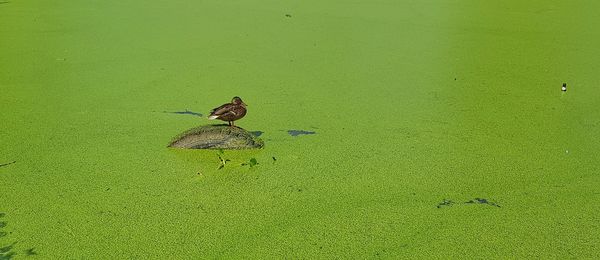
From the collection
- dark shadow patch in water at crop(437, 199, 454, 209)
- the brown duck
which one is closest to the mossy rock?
the brown duck

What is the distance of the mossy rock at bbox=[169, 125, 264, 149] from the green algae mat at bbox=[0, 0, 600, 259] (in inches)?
1.6

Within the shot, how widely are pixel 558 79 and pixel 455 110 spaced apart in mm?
643

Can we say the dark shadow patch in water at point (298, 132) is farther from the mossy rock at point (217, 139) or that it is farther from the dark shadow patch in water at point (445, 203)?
the dark shadow patch in water at point (445, 203)

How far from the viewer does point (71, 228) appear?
1451 millimetres

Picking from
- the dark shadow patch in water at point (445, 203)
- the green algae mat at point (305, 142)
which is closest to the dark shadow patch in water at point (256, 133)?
the green algae mat at point (305, 142)

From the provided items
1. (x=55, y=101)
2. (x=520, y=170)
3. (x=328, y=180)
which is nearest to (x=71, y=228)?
(x=328, y=180)

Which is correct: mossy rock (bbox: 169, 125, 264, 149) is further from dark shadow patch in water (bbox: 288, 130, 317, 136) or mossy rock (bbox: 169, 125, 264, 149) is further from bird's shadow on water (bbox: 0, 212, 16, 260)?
bird's shadow on water (bbox: 0, 212, 16, 260)

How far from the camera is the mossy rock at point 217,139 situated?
1.91 metres

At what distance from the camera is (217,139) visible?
192 cm

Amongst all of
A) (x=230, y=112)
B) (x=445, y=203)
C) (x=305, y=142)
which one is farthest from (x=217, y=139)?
(x=445, y=203)

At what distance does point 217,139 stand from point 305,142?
266mm

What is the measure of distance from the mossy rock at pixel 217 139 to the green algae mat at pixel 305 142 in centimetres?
4

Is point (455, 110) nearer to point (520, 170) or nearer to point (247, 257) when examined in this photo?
point (520, 170)

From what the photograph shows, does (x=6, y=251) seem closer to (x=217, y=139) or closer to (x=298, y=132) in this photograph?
(x=217, y=139)
